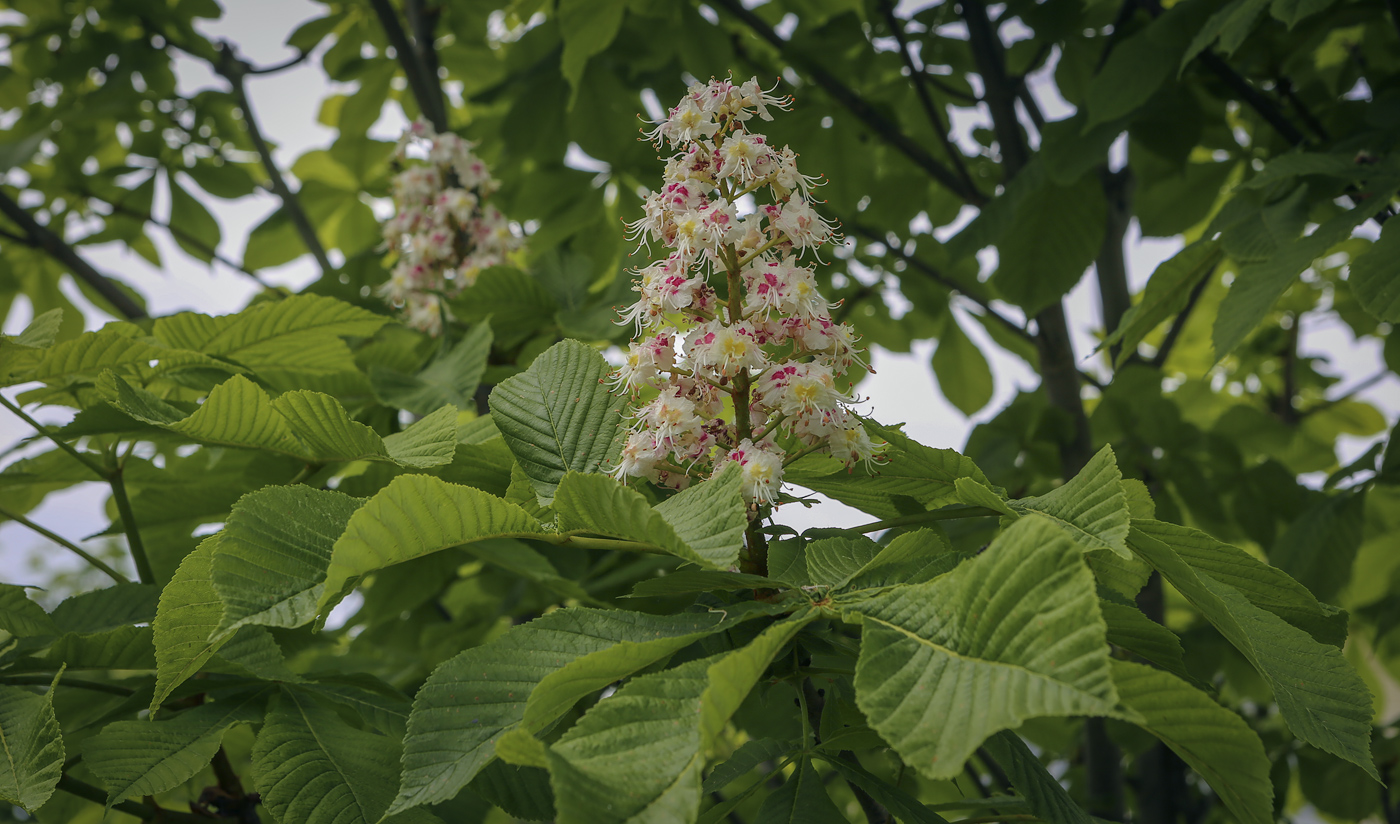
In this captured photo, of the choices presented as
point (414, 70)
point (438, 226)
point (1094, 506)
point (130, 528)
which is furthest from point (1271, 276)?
point (414, 70)

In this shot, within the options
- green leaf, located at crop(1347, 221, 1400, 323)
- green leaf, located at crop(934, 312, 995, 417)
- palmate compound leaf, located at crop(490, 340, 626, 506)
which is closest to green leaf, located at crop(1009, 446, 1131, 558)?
palmate compound leaf, located at crop(490, 340, 626, 506)

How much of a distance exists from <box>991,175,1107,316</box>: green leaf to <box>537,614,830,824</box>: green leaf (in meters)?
1.65

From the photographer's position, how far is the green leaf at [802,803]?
822 millimetres

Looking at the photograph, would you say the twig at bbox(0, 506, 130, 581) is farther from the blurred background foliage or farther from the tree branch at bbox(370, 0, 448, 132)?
the tree branch at bbox(370, 0, 448, 132)

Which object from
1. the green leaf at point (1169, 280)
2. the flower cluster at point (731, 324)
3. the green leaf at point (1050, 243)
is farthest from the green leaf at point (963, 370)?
the flower cluster at point (731, 324)

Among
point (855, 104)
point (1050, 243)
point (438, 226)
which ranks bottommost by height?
point (1050, 243)

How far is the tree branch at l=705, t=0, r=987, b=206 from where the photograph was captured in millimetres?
2283

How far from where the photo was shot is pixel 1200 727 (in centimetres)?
63

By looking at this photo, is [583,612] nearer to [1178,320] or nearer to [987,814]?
[987,814]

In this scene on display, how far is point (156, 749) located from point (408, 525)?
22.6 inches

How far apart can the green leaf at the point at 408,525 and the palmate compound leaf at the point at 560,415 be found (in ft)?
0.52

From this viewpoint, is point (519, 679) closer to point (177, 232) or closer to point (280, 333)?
point (280, 333)

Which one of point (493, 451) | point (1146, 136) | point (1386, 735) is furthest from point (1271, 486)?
point (493, 451)

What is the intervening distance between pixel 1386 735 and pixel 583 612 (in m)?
3.43
